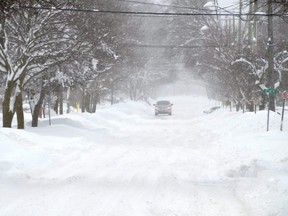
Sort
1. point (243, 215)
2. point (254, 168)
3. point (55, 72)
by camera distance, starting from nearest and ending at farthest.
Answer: point (243, 215)
point (254, 168)
point (55, 72)

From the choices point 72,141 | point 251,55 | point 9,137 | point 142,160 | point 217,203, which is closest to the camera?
point 217,203

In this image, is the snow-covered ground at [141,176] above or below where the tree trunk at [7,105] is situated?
below

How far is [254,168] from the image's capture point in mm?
10727

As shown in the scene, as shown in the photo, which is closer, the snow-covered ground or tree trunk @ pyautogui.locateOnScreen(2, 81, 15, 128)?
the snow-covered ground

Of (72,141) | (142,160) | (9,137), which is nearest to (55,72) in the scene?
(72,141)

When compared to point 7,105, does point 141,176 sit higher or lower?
lower

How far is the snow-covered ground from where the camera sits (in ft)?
23.8

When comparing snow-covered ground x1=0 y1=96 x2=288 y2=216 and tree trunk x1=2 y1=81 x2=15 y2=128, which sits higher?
tree trunk x1=2 y1=81 x2=15 y2=128

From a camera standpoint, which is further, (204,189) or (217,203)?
(204,189)

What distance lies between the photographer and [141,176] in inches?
398

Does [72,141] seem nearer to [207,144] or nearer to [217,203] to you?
[207,144]

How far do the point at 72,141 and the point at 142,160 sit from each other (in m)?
4.51

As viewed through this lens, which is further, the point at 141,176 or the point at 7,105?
the point at 7,105

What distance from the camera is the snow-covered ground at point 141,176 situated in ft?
23.8
